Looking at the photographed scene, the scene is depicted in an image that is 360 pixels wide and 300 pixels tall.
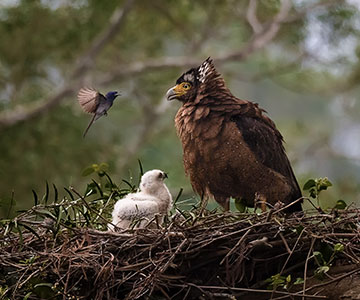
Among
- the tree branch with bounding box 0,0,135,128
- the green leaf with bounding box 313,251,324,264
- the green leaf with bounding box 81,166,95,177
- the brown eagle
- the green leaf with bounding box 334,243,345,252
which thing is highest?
the tree branch with bounding box 0,0,135,128

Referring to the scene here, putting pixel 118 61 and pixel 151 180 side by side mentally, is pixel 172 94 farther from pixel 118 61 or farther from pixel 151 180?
pixel 118 61

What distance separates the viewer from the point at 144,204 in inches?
137

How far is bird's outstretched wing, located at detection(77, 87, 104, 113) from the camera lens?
3.53m

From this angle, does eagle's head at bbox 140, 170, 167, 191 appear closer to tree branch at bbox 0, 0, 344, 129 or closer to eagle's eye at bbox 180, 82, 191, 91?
eagle's eye at bbox 180, 82, 191, 91

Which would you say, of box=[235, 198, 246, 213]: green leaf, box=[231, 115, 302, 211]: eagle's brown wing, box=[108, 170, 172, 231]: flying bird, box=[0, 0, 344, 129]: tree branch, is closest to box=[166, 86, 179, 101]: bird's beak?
box=[231, 115, 302, 211]: eagle's brown wing

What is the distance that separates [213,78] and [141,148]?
740 cm

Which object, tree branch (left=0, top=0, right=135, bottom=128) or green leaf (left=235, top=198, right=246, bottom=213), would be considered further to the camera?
tree branch (left=0, top=0, right=135, bottom=128)

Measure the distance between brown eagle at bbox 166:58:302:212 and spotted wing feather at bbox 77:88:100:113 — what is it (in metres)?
0.51

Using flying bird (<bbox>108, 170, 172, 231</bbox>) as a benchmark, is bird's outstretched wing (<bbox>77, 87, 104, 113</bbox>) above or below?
above

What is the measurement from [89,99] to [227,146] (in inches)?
26.8

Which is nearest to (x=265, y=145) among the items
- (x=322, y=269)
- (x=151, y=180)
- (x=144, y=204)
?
(x=151, y=180)

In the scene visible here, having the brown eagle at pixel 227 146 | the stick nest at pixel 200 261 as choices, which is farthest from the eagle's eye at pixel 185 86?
the stick nest at pixel 200 261

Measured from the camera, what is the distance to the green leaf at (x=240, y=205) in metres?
3.67

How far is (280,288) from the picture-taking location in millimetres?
2963
